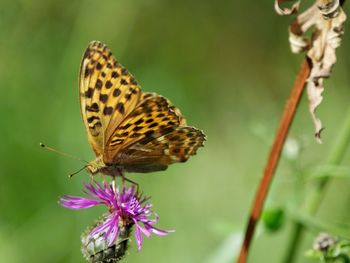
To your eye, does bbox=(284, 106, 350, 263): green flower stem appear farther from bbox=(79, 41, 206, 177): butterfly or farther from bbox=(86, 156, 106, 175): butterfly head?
bbox=(86, 156, 106, 175): butterfly head

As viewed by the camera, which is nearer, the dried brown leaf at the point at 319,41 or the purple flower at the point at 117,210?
the dried brown leaf at the point at 319,41

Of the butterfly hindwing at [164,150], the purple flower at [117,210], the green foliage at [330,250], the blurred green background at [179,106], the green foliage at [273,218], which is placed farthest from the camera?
the blurred green background at [179,106]

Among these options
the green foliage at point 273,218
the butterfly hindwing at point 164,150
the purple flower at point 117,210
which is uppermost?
the butterfly hindwing at point 164,150

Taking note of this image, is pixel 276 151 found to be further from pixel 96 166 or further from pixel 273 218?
pixel 96 166

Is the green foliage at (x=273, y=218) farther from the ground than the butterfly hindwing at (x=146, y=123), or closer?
closer

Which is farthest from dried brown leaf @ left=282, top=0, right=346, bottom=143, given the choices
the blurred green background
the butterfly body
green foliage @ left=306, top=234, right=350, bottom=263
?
the butterfly body

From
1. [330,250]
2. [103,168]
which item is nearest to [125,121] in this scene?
[103,168]

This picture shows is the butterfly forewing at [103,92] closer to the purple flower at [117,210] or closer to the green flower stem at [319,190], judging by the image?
the purple flower at [117,210]

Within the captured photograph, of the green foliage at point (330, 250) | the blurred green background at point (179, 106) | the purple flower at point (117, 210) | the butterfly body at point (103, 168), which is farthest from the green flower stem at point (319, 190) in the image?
the butterfly body at point (103, 168)
